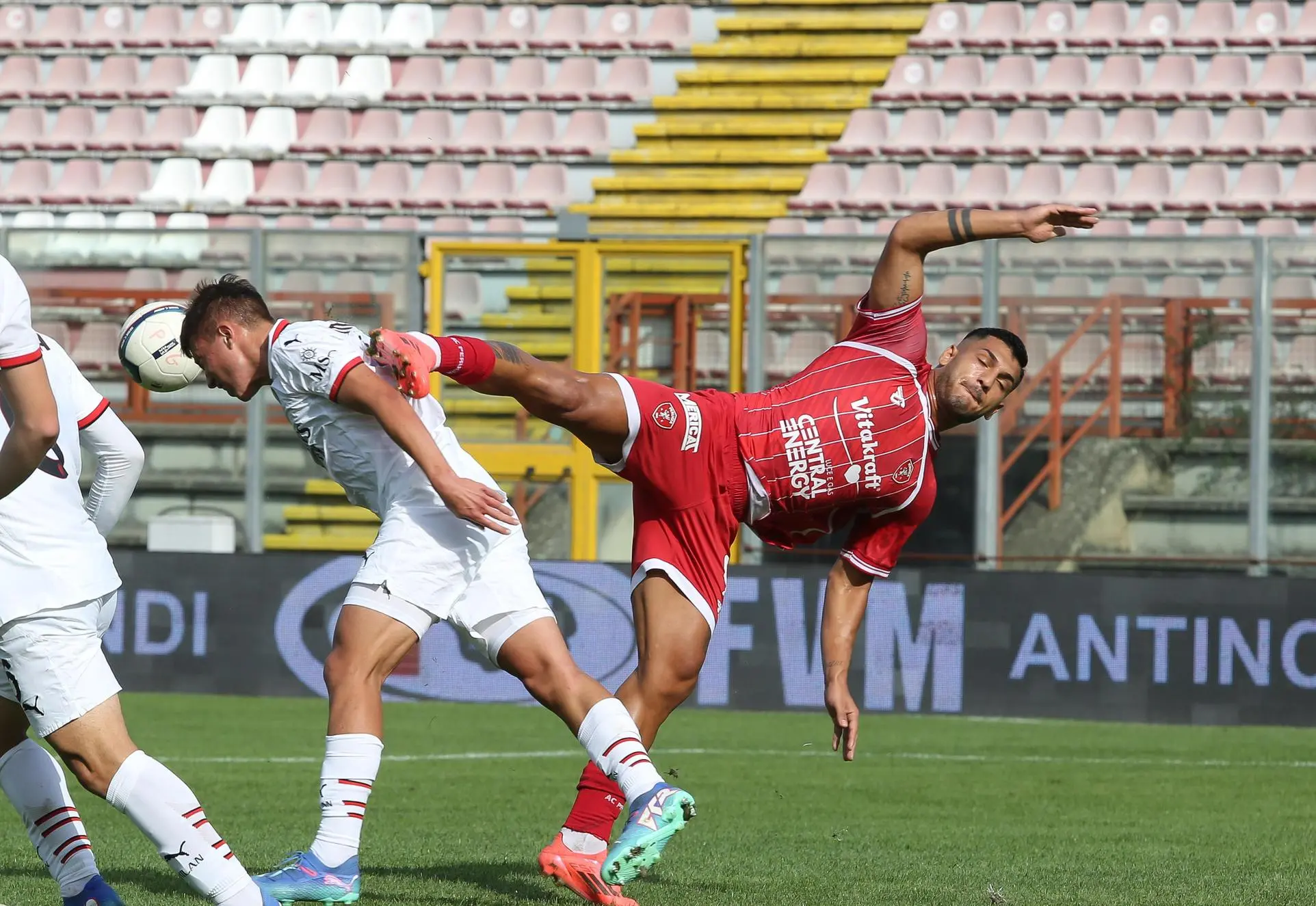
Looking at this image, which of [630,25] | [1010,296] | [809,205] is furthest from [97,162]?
[1010,296]

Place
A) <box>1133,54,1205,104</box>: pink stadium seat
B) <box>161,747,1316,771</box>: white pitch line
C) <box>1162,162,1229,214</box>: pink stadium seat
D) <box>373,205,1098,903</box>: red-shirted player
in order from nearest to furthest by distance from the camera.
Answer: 1. <box>373,205,1098,903</box>: red-shirted player
2. <box>161,747,1316,771</box>: white pitch line
3. <box>1162,162,1229,214</box>: pink stadium seat
4. <box>1133,54,1205,104</box>: pink stadium seat

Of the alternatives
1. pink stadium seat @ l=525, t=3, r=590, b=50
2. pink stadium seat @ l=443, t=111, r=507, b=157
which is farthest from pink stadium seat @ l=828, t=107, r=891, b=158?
pink stadium seat @ l=443, t=111, r=507, b=157

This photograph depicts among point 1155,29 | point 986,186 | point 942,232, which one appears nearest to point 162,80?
point 986,186

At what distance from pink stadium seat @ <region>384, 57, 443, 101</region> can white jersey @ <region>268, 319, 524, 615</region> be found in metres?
Result: 14.5

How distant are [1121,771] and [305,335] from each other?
5600mm

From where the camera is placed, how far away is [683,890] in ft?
18.3

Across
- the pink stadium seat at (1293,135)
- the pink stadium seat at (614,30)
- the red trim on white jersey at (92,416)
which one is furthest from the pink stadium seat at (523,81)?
the red trim on white jersey at (92,416)

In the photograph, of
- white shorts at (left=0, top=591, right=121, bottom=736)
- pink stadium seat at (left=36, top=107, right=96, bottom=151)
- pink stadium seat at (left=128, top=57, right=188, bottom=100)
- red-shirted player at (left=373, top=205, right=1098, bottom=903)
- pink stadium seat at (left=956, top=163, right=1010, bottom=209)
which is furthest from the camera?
pink stadium seat at (left=128, top=57, right=188, bottom=100)

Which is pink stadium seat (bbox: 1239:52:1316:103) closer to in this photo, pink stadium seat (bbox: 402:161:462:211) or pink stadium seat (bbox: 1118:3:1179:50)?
pink stadium seat (bbox: 1118:3:1179:50)

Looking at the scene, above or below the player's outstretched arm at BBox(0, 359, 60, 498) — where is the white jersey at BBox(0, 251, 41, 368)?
above

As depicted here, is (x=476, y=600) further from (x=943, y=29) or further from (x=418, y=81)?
(x=418, y=81)

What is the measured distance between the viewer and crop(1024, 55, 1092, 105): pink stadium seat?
17.6 metres

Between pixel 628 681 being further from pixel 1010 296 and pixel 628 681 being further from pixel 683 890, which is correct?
pixel 1010 296

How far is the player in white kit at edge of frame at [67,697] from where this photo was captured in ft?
14.2
